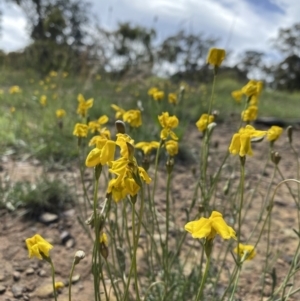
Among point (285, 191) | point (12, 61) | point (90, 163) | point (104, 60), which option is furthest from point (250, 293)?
point (12, 61)

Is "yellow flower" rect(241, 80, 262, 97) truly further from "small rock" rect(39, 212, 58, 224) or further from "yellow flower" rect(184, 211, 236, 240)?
"small rock" rect(39, 212, 58, 224)

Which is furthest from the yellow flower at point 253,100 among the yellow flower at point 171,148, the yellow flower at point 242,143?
the yellow flower at point 242,143

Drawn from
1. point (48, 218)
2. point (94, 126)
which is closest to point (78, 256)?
point (94, 126)

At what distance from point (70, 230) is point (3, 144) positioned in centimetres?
137

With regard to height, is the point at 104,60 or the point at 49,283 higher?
the point at 104,60

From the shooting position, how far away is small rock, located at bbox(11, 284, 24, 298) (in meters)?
1.69

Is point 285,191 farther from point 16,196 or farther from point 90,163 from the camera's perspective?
point 90,163

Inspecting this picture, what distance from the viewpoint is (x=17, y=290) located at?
1713 mm

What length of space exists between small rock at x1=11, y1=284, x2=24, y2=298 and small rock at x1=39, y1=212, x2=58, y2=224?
58 cm

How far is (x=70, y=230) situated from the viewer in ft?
7.43

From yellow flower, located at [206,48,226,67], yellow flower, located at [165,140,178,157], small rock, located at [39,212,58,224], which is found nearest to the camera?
yellow flower, located at [165,140,178,157]

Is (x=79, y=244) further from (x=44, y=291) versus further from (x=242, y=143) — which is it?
(x=242, y=143)

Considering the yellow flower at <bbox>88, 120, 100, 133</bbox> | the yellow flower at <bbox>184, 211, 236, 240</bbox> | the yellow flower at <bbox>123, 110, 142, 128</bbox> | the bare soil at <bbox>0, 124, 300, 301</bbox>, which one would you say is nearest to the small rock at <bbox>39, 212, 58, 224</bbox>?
the bare soil at <bbox>0, 124, 300, 301</bbox>

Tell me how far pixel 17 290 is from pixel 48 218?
2.13 ft
